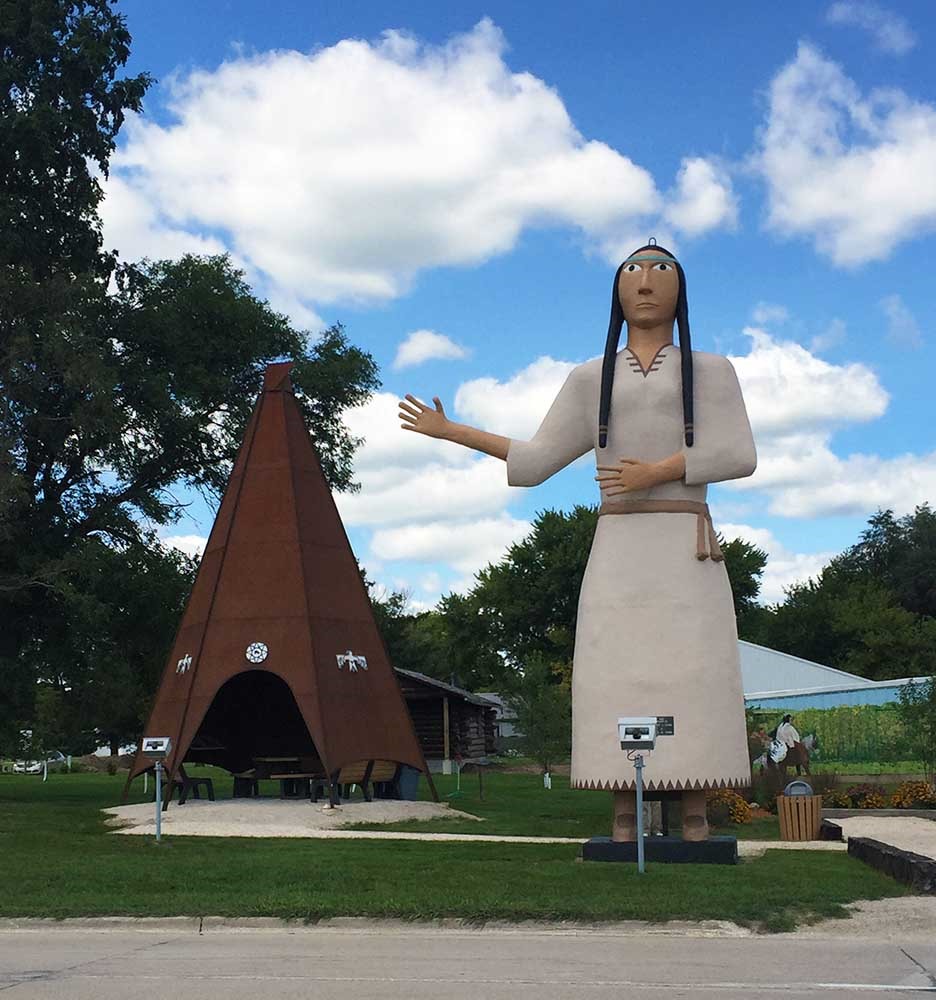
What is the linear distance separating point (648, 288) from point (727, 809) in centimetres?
1075

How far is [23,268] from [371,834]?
50.9 feet

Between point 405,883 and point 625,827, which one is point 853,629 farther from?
point 405,883

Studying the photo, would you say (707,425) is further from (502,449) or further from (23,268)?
(23,268)

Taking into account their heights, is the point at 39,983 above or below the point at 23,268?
below

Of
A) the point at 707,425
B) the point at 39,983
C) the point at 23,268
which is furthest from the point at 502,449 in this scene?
the point at 23,268

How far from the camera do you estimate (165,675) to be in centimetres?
2323

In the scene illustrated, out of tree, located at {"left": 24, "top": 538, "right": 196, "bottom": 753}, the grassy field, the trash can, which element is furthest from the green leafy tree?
the trash can

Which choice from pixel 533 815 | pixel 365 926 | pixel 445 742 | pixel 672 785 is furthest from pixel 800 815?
pixel 445 742

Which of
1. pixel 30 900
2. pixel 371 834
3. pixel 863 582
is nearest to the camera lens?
pixel 30 900

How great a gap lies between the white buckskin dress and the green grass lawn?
1133mm

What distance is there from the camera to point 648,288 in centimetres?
1393

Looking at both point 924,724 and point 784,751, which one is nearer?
point 924,724

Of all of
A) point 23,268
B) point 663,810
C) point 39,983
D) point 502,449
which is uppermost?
point 23,268

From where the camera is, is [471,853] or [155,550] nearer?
[471,853]
